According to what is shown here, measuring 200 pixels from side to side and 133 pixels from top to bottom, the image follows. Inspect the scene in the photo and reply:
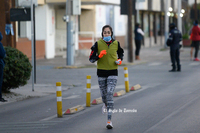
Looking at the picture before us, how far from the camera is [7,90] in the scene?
40.2ft

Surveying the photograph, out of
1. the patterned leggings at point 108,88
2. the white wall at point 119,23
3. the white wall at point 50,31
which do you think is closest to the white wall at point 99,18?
the white wall at point 119,23

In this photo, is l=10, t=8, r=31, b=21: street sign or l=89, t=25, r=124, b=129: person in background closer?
l=89, t=25, r=124, b=129: person in background

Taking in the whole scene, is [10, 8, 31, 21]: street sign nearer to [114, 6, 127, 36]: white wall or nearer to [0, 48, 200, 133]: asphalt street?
[0, 48, 200, 133]: asphalt street

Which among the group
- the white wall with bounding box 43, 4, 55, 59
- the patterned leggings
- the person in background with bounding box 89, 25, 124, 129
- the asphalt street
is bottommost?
the asphalt street

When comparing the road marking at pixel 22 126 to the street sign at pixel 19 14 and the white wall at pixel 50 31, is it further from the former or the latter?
the white wall at pixel 50 31

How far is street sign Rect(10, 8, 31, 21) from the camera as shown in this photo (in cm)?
1305

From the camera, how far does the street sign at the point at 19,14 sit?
42.8ft

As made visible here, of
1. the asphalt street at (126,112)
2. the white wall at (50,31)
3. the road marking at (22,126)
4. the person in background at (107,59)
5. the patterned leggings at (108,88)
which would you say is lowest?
the road marking at (22,126)

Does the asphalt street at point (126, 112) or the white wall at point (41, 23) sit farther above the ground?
the white wall at point (41, 23)

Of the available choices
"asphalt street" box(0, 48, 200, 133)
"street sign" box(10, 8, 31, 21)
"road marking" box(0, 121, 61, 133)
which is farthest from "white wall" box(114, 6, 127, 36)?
"road marking" box(0, 121, 61, 133)

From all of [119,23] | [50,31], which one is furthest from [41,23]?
[119,23]

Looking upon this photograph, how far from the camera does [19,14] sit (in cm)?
1312

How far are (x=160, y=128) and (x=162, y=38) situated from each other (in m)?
42.7

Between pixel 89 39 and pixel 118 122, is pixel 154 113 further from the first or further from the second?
pixel 89 39
